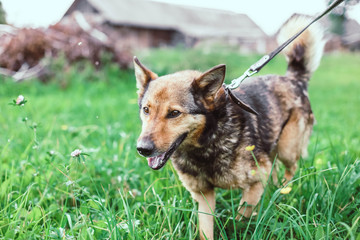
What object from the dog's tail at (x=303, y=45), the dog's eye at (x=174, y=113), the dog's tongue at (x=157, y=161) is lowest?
the dog's tongue at (x=157, y=161)

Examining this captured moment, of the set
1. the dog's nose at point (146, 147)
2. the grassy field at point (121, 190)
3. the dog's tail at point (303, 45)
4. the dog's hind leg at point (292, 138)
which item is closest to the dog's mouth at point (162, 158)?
the dog's nose at point (146, 147)

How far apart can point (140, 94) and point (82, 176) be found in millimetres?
1070

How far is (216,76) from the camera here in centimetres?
230

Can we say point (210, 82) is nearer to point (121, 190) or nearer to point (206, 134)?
point (206, 134)

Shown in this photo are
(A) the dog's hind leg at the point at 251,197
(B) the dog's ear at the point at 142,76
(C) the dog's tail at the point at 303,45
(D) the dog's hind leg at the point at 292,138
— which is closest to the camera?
(A) the dog's hind leg at the point at 251,197

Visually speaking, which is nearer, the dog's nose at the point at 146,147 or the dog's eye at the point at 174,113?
the dog's nose at the point at 146,147

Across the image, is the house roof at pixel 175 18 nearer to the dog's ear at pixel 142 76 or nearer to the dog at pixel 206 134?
the dog's ear at pixel 142 76

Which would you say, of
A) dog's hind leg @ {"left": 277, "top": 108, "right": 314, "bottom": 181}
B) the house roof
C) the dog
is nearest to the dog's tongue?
the dog

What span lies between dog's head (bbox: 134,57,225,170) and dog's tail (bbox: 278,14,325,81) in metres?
1.57

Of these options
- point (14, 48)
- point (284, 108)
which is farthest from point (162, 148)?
point (14, 48)

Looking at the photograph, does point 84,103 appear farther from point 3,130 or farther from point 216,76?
point 216,76

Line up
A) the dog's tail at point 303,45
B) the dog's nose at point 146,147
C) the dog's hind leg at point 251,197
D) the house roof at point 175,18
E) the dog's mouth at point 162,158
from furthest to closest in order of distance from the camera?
1. the house roof at point 175,18
2. the dog's tail at point 303,45
3. the dog's hind leg at point 251,197
4. the dog's mouth at point 162,158
5. the dog's nose at point 146,147

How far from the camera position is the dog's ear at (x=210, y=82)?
2.27 metres

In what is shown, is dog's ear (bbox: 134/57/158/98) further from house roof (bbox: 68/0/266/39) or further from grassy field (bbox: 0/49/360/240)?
house roof (bbox: 68/0/266/39)
